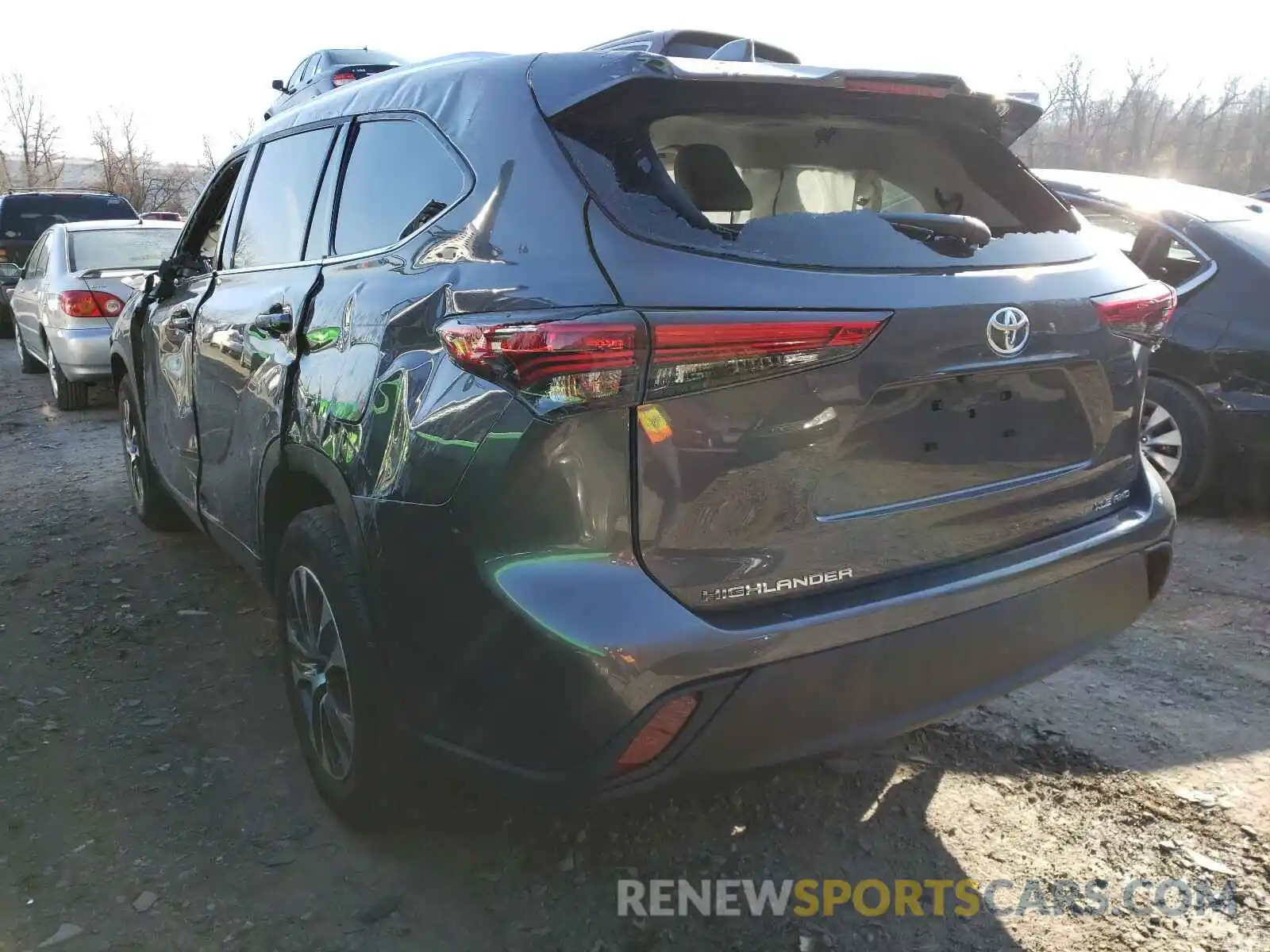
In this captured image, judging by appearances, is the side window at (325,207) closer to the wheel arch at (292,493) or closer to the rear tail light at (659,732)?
the wheel arch at (292,493)

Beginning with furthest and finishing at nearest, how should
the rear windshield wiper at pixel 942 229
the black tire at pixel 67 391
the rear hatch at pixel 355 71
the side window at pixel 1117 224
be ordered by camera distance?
the rear hatch at pixel 355 71 < the black tire at pixel 67 391 < the side window at pixel 1117 224 < the rear windshield wiper at pixel 942 229

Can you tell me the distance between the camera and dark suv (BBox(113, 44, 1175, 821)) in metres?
1.79

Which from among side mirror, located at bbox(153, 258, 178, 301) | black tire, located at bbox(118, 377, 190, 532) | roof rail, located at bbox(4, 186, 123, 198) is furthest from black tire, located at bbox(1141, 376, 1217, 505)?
roof rail, located at bbox(4, 186, 123, 198)

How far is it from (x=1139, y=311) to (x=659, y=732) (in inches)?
57.6

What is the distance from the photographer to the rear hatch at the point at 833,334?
1807mm

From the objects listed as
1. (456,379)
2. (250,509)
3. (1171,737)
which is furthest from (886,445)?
(250,509)

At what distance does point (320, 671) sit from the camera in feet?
8.58

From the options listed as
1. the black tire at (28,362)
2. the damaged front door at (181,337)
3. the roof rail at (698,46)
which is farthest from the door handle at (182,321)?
the black tire at (28,362)

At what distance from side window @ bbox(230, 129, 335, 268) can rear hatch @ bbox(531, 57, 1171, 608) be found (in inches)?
45.2

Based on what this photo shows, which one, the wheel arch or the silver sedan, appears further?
the silver sedan

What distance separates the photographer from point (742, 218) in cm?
210

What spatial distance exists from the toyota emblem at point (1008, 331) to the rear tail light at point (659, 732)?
910 mm

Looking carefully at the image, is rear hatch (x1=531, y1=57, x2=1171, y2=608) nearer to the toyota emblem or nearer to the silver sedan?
the toyota emblem

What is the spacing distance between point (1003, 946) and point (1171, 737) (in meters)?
1.13
